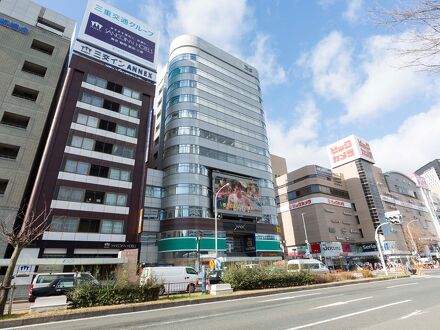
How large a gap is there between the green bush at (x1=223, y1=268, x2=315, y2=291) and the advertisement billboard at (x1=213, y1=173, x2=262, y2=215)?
25087 mm

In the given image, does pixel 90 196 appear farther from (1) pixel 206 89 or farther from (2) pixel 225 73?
(2) pixel 225 73

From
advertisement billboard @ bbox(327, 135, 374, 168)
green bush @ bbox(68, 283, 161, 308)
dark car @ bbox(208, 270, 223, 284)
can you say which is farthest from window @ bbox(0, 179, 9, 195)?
advertisement billboard @ bbox(327, 135, 374, 168)

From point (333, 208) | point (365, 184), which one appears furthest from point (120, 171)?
point (365, 184)

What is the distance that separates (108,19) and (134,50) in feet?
22.8

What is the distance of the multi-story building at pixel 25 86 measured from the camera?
2903 centimetres

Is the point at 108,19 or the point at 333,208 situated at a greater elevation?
the point at 108,19

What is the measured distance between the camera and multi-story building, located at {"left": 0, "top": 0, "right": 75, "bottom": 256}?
29031 mm

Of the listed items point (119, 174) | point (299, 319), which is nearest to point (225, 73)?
point (119, 174)

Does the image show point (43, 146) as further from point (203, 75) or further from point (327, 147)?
point (327, 147)

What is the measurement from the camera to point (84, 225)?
31141 mm

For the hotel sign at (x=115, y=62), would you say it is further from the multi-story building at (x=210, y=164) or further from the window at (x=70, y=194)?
the window at (x=70, y=194)

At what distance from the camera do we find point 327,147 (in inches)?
3425

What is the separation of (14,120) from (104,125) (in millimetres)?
10349

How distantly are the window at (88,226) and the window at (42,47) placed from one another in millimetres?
25992
